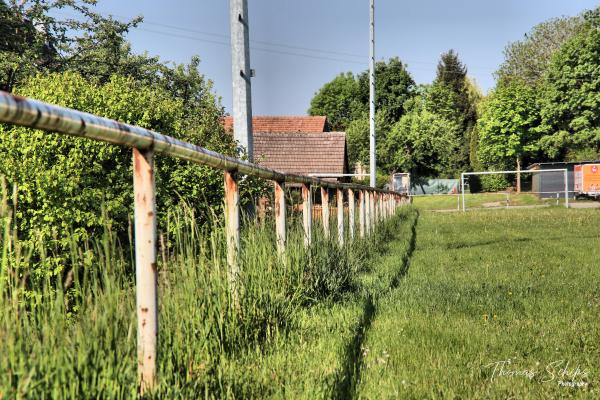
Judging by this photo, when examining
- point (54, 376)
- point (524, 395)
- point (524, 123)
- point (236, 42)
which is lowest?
point (524, 395)

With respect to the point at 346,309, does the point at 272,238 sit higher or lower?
higher

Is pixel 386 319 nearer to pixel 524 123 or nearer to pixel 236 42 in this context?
pixel 236 42

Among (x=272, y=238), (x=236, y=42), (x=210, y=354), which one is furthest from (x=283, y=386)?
(x=236, y=42)

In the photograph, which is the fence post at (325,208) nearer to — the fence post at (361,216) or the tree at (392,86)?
the fence post at (361,216)

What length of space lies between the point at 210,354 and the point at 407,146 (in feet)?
218

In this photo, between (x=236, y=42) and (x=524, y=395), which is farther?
(x=236, y=42)

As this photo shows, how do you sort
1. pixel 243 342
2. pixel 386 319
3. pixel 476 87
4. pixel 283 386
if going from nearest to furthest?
pixel 283 386 → pixel 243 342 → pixel 386 319 → pixel 476 87

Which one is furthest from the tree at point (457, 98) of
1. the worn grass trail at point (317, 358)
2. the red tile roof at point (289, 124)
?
the worn grass trail at point (317, 358)

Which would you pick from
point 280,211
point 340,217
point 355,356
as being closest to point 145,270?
point 355,356

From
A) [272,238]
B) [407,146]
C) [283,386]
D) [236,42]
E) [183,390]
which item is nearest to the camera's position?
[183,390]

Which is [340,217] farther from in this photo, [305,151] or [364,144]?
[364,144]

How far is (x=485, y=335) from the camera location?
161 inches

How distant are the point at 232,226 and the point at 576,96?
54.0 metres

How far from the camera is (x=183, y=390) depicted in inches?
92.7
